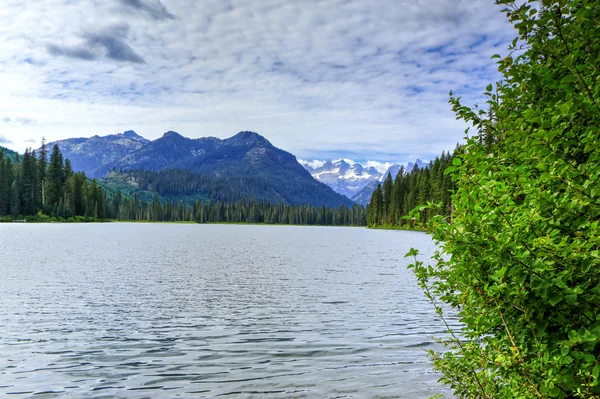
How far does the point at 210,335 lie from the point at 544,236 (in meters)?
16.6

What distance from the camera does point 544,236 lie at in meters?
5.40

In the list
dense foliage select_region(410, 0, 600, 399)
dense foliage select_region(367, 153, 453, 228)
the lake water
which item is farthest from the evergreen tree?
dense foliage select_region(410, 0, 600, 399)

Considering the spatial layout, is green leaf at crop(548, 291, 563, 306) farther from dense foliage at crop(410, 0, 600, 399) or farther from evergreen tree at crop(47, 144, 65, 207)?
evergreen tree at crop(47, 144, 65, 207)

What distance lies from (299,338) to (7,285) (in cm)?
2380

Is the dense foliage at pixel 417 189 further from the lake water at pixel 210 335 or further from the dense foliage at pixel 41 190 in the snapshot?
the dense foliage at pixel 41 190

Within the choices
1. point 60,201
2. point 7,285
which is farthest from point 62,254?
point 60,201

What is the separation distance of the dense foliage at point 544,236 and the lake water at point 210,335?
7.68 metres

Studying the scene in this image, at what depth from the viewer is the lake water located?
13.2 m

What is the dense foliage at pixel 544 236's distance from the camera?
16.6 ft

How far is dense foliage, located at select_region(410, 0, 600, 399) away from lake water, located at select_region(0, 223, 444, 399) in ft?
25.2

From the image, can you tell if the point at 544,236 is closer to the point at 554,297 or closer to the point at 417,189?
the point at 554,297

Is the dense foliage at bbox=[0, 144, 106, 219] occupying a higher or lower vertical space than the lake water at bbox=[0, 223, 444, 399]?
higher

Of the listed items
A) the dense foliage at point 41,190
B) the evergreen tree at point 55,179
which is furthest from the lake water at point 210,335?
the evergreen tree at point 55,179

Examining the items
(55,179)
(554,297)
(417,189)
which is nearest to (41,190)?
(55,179)
